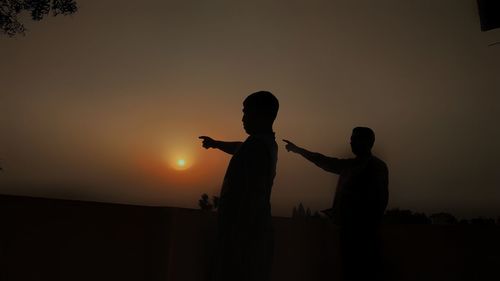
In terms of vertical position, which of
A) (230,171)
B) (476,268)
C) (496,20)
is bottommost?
(476,268)

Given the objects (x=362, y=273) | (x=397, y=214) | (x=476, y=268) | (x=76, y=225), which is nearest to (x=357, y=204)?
(x=362, y=273)

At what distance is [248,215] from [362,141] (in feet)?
3.69

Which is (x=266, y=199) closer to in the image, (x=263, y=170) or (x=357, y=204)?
(x=263, y=170)

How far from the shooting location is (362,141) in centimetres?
256

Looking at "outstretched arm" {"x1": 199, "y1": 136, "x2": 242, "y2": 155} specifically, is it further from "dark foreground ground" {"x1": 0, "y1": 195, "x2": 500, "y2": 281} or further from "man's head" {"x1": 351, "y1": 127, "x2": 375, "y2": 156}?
Result: "man's head" {"x1": 351, "y1": 127, "x2": 375, "y2": 156}

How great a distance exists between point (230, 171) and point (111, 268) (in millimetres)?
779

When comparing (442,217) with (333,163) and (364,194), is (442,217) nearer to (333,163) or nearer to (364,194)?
(333,163)

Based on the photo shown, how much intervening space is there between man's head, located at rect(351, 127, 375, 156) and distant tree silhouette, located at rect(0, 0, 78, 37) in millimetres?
4444

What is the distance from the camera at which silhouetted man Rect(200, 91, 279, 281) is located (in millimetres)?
1781

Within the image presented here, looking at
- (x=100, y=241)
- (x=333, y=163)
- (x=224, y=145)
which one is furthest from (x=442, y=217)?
(x=100, y=241)

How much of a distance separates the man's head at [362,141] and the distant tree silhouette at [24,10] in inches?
175

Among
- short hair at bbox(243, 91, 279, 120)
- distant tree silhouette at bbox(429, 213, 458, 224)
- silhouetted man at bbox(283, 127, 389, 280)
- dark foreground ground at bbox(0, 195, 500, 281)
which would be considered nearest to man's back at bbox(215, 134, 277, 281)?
short hair at bbox(243, 91, 279, 120)

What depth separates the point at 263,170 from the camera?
191 cm

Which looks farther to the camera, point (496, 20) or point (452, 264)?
point (496, 20)
